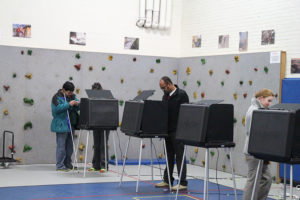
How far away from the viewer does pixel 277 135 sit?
13.1 feet

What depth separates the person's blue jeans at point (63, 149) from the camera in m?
8.05

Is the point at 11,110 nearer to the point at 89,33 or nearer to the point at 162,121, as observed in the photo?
the point at 89,33

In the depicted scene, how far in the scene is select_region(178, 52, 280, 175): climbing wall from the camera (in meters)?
7.98

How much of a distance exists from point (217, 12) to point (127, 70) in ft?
6.71

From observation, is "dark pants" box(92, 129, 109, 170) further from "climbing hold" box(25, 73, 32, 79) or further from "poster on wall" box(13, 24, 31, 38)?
"poster on wall" box(13, 24, 31, 38)

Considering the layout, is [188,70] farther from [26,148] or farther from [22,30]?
[26,148]

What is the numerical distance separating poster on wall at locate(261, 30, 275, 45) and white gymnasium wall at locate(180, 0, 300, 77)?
65 mm

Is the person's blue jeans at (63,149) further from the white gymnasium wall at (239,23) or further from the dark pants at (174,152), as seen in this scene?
the white gymnasium wall at (239,23)

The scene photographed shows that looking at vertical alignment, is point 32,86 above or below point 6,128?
above

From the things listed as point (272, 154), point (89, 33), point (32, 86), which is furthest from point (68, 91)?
point (272, 154)

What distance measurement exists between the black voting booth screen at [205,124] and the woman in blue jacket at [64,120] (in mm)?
2938

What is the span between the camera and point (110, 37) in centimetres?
955

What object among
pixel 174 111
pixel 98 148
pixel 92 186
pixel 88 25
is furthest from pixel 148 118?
pixel 88 25

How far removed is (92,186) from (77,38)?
3.45 metres
